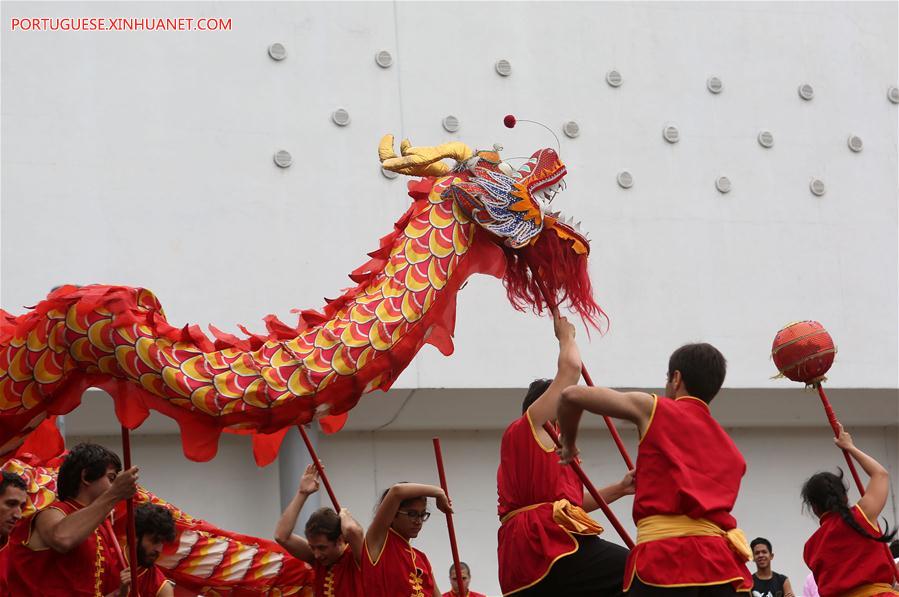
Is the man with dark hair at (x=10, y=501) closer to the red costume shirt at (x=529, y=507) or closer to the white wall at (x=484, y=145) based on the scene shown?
the red costume shirt at (x=529, y=507)

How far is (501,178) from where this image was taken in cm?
439

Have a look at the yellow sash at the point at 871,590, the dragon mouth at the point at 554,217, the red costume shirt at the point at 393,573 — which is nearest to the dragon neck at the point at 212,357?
Answer: the dragon mouth at the point at 554,217

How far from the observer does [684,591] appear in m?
3.65

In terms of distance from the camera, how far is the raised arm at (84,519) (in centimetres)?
420

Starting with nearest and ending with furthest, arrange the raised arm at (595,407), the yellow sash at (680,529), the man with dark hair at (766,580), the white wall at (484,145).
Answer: the raised arm at (595,407)
the yellow sash at (680,529)
the man with dark hair at (766,580)
the white wall at (484,145)

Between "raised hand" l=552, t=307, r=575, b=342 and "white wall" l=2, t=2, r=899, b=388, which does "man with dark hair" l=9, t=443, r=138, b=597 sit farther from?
"white wall" l=2, t=2, r=899, b=388

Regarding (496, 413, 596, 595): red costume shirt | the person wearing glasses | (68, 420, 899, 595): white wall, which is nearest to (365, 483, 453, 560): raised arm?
the person wearing glasses

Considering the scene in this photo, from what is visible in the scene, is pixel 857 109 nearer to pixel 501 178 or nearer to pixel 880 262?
pixel 880 262

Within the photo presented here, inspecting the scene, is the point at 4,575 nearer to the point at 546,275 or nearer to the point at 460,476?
the point at 546,275

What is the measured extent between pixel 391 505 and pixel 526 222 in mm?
1091

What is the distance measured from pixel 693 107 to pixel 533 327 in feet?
6.15

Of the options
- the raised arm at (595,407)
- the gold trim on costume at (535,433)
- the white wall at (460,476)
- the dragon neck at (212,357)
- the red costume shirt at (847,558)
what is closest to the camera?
the raised arm at (595,407)

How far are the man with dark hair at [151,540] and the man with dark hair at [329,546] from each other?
16.9 inches

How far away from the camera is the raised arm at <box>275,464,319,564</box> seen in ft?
16.7
